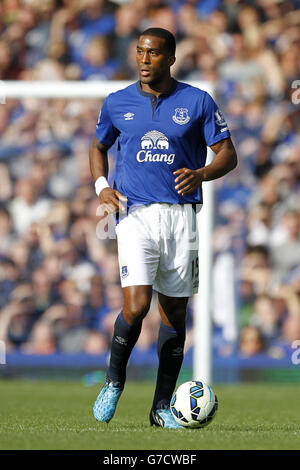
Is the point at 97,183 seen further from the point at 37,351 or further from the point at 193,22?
the point at 193,22

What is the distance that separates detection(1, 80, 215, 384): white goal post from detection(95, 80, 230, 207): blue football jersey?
362 cm

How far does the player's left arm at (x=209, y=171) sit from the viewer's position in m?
5.39

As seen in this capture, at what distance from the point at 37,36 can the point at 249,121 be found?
12.0 feet

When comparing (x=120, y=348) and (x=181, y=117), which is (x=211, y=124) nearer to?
(x=181, y=117)

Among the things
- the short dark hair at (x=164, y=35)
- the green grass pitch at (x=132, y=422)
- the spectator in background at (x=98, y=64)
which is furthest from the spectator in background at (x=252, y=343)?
the short dark hair at (x=164, y=35)

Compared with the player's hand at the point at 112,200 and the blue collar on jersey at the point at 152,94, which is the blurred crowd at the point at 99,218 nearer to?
the blue collar on jersey at the point at 152,94

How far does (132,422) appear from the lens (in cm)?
612

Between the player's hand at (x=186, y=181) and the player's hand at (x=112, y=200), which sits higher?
the player's hand at (x=186, y=181)

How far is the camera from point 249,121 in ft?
38.5

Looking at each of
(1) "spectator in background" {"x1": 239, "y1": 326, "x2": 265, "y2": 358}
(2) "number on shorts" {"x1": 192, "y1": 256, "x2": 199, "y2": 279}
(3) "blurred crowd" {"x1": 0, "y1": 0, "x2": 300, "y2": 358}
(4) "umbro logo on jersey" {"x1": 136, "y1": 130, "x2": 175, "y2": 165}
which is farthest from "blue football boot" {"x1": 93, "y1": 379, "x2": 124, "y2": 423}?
(1) "spectator in background" {"x1": 239, "y1": 326, "x2": 265, "y2": 358}

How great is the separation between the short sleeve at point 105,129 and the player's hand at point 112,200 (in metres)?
0.43

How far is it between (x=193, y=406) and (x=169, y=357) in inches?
18.0

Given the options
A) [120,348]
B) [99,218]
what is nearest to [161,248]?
[120,348]
